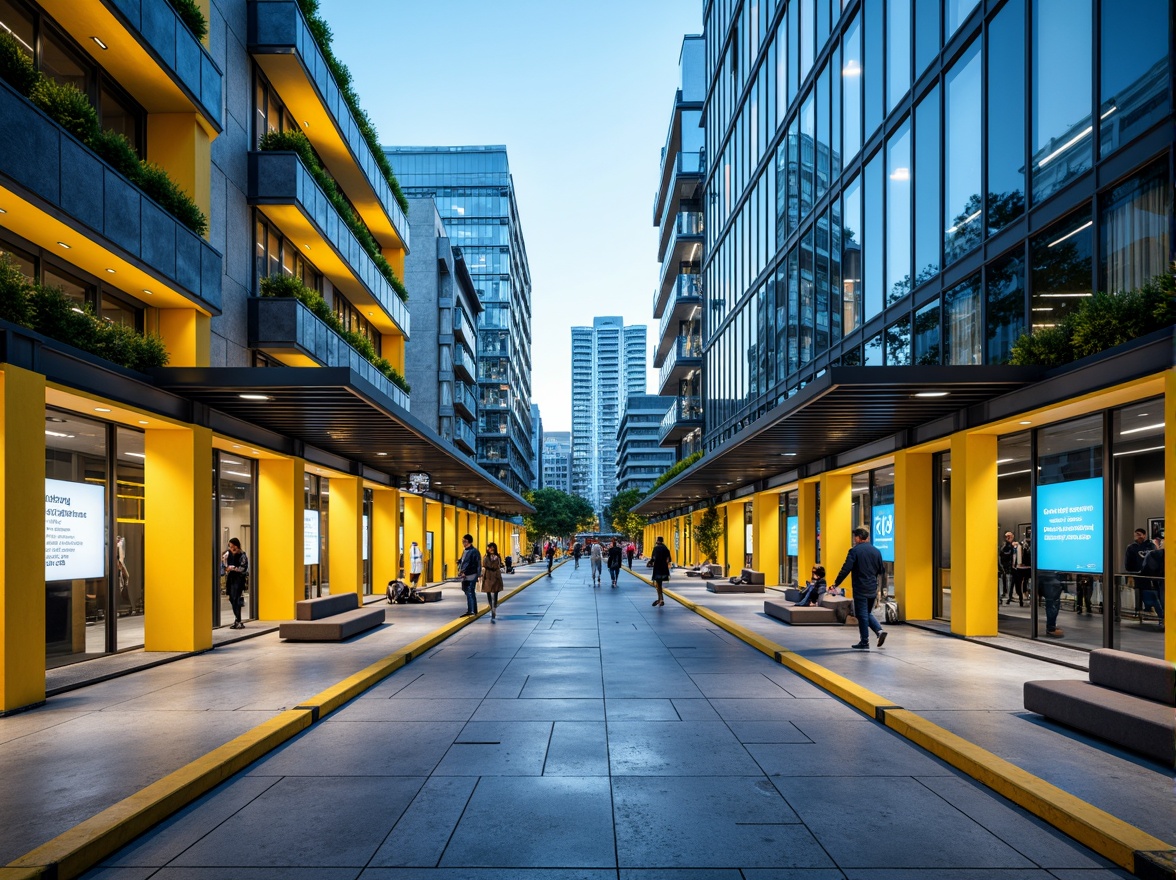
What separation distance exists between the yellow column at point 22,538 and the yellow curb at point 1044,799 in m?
9.35

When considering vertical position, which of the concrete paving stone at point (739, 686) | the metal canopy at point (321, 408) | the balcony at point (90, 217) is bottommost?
the concrete paving stone at point (739, 686)

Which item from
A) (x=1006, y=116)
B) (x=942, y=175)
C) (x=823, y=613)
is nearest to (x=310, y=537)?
(x=823, y=613)

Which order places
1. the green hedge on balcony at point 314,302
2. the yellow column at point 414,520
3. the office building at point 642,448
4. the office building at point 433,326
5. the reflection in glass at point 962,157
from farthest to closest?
the office building at point 642,448
the office building at point 433,326
the yellow column at point 414,520
the green hedge on balcony at point 314,302
the reflection in glass at point 962,157

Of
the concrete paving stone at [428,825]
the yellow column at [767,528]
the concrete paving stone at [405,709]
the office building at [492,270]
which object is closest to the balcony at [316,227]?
the concrete paving stone at [405,709]

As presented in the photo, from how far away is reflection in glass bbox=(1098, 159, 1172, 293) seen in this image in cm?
1106

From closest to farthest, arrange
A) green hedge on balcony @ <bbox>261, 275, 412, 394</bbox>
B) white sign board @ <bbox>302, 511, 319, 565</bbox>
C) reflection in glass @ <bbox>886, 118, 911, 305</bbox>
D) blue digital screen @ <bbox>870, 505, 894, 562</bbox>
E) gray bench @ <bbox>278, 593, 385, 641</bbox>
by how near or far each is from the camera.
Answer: gray bench @ <bbox>278, 593, 385, 641</bbox>
reflection in glass @ <bbox>886, 118, 911, 305</bbox>
green hedge on balcony @ <bbox>261, 275, 412, 394</bbox>
white sign board @ <bbox>302, 511, 319, 565</bbox>
blue digital screen @ <bbox>870, 505, 894, 562</bbox>

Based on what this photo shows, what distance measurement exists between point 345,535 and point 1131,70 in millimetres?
21018

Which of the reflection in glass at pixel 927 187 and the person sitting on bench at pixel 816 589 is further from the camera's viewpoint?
the person sitting on bench at pixel 816 589

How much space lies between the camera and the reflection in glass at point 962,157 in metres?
16.0

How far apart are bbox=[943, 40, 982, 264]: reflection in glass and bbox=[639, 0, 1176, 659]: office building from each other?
58mm

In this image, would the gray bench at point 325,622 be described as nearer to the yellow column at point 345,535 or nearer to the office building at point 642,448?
the yellow column at point 345,535

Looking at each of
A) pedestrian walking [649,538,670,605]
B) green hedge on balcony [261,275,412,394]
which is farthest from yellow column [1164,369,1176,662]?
green hedge on balcony [261,275,412,394]

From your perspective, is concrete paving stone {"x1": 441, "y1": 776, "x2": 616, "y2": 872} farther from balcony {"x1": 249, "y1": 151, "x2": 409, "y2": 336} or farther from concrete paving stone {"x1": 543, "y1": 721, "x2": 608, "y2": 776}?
balcony {"x1": 249, "y1": 151, "x2": 409, "y2": 336}

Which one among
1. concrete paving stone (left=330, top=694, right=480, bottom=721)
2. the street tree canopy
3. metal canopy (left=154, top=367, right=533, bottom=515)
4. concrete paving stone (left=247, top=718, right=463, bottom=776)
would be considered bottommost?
the street tree canopy
